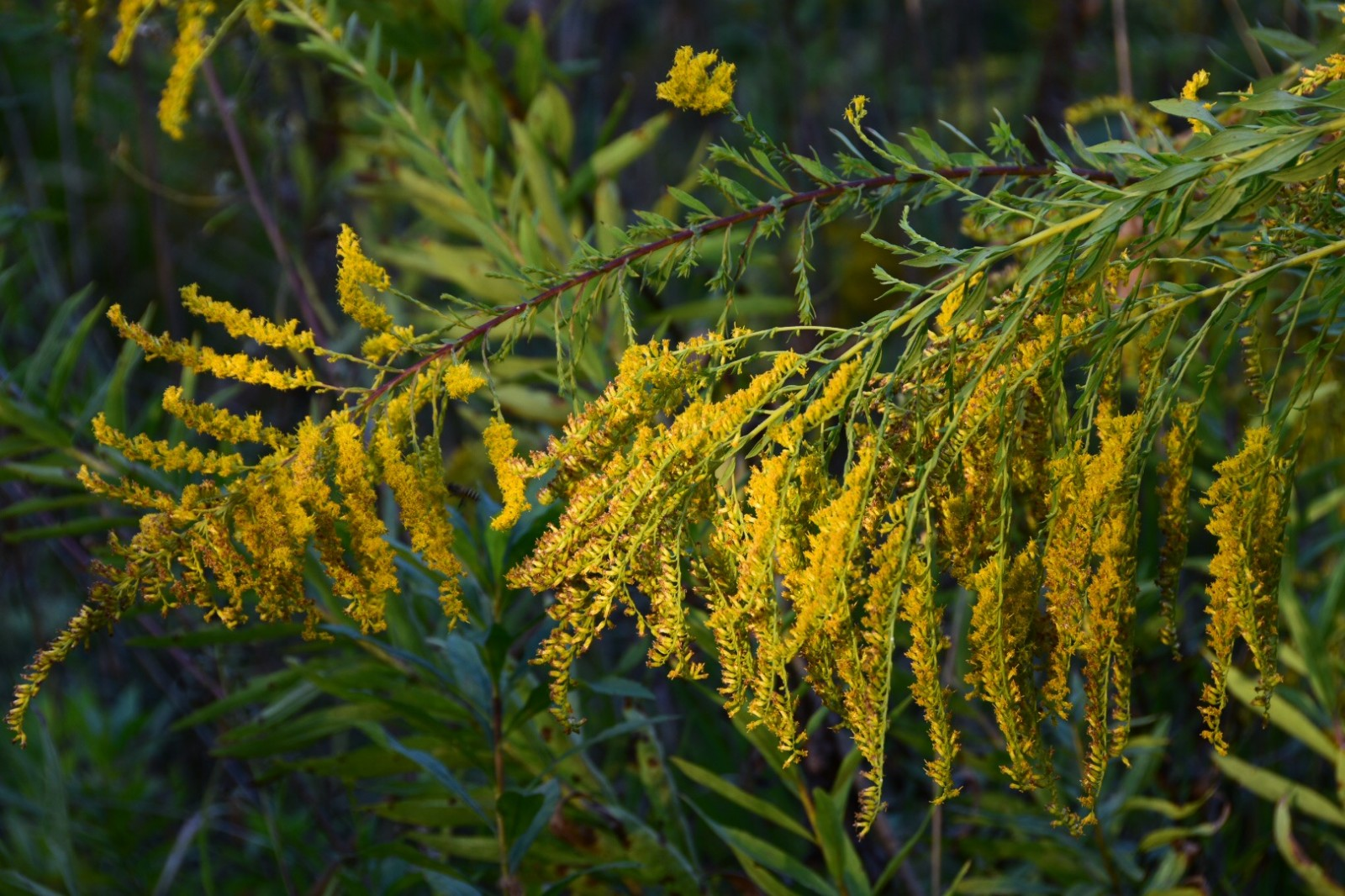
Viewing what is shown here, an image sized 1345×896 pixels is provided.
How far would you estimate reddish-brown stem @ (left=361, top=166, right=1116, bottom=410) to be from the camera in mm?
660

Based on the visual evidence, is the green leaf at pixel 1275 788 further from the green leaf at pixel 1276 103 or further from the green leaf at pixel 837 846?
the green leaf at pixel 1276 103

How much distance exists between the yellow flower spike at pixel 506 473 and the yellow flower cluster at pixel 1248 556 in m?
0.37

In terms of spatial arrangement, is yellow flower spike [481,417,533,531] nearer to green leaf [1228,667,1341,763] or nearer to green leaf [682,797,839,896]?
green leaf [682,797,839,896]

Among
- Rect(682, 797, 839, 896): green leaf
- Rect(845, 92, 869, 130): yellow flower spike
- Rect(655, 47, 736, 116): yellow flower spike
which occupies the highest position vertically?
Rect(655, 47, 736, 116): yellow flower spike

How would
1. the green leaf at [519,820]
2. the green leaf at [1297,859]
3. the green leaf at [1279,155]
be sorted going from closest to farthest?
the green leaf at [1279,155]
the green leaf at [519,820]
the green leaf at [1297,859]

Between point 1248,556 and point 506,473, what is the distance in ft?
1.33

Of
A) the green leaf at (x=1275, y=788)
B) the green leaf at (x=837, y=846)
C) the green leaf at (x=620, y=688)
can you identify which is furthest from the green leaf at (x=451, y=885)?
the green leaf at (x=1275, y=788)

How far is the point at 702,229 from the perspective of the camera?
0.68 meters

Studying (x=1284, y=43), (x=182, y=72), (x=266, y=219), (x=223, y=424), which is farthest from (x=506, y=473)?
(x=266, y=219)

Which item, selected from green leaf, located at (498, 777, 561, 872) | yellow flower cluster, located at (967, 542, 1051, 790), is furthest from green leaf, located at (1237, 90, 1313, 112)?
green leaf, located at (498, 777, 561, 872)

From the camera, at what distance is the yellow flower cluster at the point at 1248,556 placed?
0.62 m

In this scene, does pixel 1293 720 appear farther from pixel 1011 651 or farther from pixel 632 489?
pixel 632 489

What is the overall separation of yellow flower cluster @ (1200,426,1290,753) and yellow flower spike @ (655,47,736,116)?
352 mm

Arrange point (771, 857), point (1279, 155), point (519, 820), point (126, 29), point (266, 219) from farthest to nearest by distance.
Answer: point (266, 219) < point (126, 29) < point (771, 857) < point (519, 820) < point (1279, 155)
